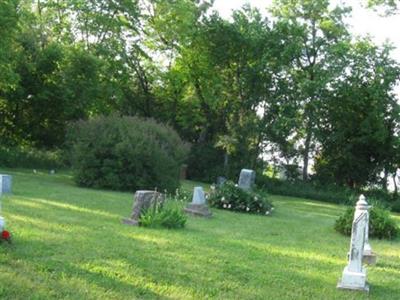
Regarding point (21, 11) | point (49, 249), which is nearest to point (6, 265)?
point (49, 249)

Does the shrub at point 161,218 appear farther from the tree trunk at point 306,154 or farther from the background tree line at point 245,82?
the tree trunk at point 306,154

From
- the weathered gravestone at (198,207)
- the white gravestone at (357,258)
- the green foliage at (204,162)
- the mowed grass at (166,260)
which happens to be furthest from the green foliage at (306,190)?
the white gravestone at (357,258)

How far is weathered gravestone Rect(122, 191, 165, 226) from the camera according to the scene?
11898 millimetres

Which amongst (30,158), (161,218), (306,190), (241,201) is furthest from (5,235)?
(306,190)

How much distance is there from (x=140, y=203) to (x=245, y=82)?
2508cm

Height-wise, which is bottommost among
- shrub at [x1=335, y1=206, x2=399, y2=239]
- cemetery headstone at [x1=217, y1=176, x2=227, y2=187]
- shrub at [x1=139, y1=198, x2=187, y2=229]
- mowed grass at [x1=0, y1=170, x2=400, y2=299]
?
mowed grass at [x1=0, y1=170, x2=400, y2=299]

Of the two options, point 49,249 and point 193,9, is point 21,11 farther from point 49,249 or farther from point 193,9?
point 49,249

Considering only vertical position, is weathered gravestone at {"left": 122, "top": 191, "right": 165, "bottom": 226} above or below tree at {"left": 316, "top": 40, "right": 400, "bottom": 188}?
below

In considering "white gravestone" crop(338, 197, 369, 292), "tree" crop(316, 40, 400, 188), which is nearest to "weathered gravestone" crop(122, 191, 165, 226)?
"white gravestone" crop(338, 197, 369, 292)

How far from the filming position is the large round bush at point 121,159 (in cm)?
2152

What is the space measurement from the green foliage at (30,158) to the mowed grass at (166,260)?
1619 centimetres

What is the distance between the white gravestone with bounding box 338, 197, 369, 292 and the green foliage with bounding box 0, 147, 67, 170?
24.2 meters

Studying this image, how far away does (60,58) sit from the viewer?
31828 mm

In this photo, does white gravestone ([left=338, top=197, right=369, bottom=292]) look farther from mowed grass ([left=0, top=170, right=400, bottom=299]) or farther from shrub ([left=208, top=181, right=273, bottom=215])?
shrub ([left=208, top=181, right=273, bottom=215])
